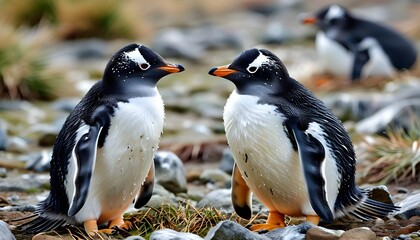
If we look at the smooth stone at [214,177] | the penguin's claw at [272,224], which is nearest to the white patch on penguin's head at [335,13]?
the smooth stone at [214,177]

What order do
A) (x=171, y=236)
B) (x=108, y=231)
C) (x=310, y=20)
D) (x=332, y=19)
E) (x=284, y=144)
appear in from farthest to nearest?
(x=310, y=20), (x=332, y=19), (x=108, y=231), (x=284, y=144), (x=171, y=236)

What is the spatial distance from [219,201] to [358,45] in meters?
5.75

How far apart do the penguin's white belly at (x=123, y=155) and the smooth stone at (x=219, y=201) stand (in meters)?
0.83

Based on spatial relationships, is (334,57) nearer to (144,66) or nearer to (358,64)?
(358,64)

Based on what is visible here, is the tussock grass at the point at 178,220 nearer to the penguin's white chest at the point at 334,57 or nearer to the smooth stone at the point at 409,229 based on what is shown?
the smooth stone at the point at 409,229

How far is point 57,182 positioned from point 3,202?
92 cm

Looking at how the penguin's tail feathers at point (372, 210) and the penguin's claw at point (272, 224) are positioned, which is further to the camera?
the penguin's tail feathers at point (372, 210)

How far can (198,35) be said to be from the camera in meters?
15.4

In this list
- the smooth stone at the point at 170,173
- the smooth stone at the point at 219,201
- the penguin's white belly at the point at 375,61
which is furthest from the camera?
the penguin's white belly at the point at 375,61

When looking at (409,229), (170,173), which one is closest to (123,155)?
(409,229)

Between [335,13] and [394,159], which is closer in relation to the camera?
[394,159]

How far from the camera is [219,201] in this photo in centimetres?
479

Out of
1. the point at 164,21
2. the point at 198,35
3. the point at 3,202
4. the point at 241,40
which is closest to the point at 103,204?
the point at 3,202

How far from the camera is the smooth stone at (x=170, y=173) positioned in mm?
5270
